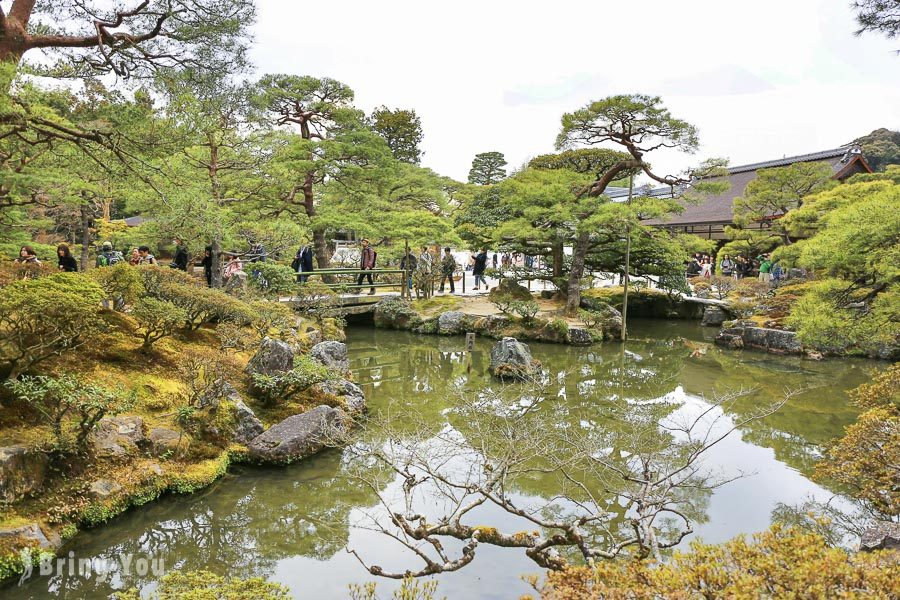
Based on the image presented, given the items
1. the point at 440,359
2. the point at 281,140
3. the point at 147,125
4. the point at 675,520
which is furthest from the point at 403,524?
the point at 281,140

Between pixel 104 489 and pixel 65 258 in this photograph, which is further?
Answer: pixel 65 258

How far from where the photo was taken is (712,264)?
24656 mm

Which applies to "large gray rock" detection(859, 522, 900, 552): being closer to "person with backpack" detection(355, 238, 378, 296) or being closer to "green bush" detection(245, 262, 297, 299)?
"green bush" detection(245, 262, 297, 299)

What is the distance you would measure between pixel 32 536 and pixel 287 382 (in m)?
3.34

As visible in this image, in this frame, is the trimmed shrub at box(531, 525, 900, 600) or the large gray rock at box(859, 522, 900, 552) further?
the large gray rock at box(859, 522, 900, 552)

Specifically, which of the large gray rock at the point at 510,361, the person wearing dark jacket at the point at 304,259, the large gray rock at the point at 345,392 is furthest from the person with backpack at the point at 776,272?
the large gray rock at the point at 345,392

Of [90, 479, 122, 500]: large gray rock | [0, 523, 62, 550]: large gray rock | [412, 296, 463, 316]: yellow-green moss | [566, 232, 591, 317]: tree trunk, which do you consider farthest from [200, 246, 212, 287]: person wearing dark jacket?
[566, 232, 591, 317]: tree trunk

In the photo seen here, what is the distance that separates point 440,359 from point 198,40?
314 inches

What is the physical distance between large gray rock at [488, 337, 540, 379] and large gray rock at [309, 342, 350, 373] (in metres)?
3.03

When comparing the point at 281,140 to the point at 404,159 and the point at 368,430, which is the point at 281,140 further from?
the point at 404,159

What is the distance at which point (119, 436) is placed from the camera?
18.1ft

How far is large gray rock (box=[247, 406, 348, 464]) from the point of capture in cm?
648

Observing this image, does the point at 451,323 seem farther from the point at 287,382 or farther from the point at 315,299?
the point at 287,382

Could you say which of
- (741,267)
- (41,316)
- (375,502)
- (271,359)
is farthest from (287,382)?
(741,267)
